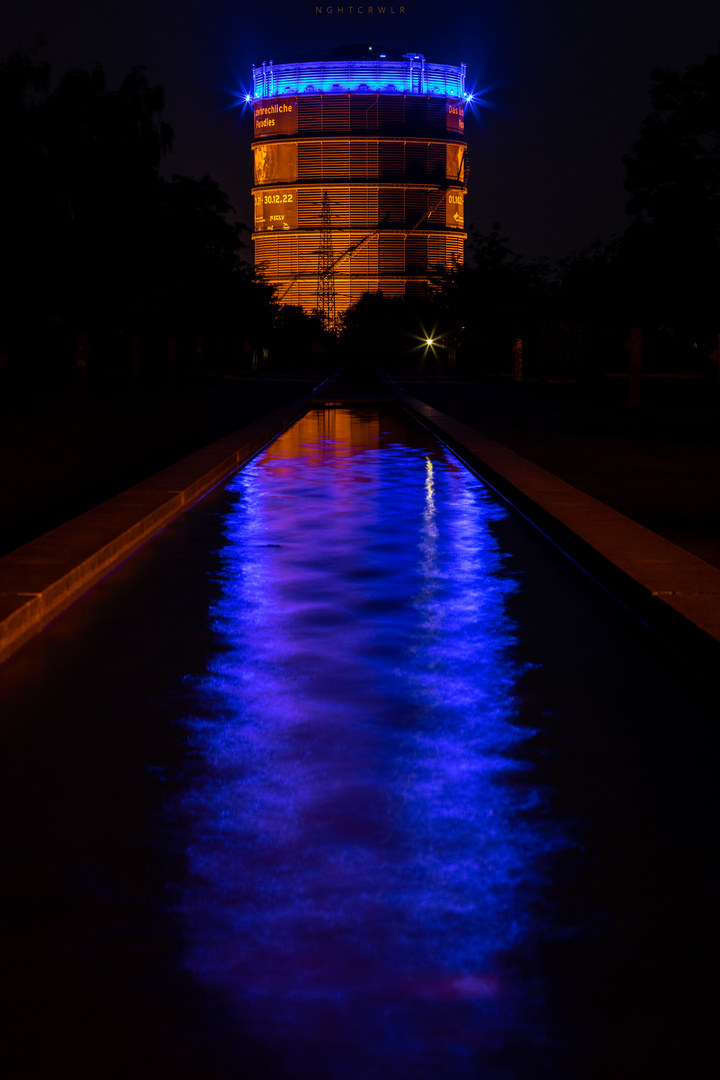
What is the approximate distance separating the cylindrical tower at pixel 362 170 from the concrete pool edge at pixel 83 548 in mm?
179911

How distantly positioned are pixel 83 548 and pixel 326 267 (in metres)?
189

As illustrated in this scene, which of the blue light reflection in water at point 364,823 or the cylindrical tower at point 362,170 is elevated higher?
the cylindrical tower at point 362,170

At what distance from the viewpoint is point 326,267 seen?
196 m

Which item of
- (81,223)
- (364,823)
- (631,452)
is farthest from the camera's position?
(81,223)

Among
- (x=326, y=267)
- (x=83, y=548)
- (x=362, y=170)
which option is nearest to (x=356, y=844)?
(x=83, y=548)

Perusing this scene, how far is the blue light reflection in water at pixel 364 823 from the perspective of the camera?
3.50 meters

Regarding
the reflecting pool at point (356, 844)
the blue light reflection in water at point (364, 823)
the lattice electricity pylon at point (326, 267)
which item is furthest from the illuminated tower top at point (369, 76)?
Result: the reflecting pool at point (356, 844)

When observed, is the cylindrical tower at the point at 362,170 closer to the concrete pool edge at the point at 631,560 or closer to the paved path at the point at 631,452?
the paved path at the point at 631,452

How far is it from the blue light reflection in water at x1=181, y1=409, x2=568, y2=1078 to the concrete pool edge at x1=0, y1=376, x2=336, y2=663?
107cm

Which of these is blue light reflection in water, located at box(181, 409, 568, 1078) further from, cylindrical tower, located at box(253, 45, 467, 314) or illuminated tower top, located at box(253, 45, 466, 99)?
illuminated tower top, located at box(253, 45, 466, 99)

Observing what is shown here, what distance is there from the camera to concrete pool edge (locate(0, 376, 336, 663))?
28.0 feet

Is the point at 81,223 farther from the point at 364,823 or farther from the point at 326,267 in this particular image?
the point at 326,267

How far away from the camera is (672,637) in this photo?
8227 mm

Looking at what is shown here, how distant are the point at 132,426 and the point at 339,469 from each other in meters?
13.0
